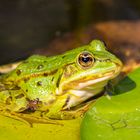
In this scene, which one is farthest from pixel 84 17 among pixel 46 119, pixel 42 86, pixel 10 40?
pixel 46 119

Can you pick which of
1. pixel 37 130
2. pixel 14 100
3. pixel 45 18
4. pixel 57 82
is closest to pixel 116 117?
pixel 37 130

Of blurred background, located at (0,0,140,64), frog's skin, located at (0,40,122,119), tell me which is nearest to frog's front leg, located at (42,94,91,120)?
frog's skin, located at (0,40,122,119)

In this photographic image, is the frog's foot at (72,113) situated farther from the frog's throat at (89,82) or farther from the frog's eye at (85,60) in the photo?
the frog's eye at (85,60)

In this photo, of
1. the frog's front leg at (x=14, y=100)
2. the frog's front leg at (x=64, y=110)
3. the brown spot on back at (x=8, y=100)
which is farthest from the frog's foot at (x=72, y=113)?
the brown spot on back at (x=8, y=100)

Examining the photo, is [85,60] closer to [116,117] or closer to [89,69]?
[89,69]

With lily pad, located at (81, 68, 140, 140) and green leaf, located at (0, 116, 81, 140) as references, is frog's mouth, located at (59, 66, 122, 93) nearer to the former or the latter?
lily pad, located at (81, 68, 140, 140)
